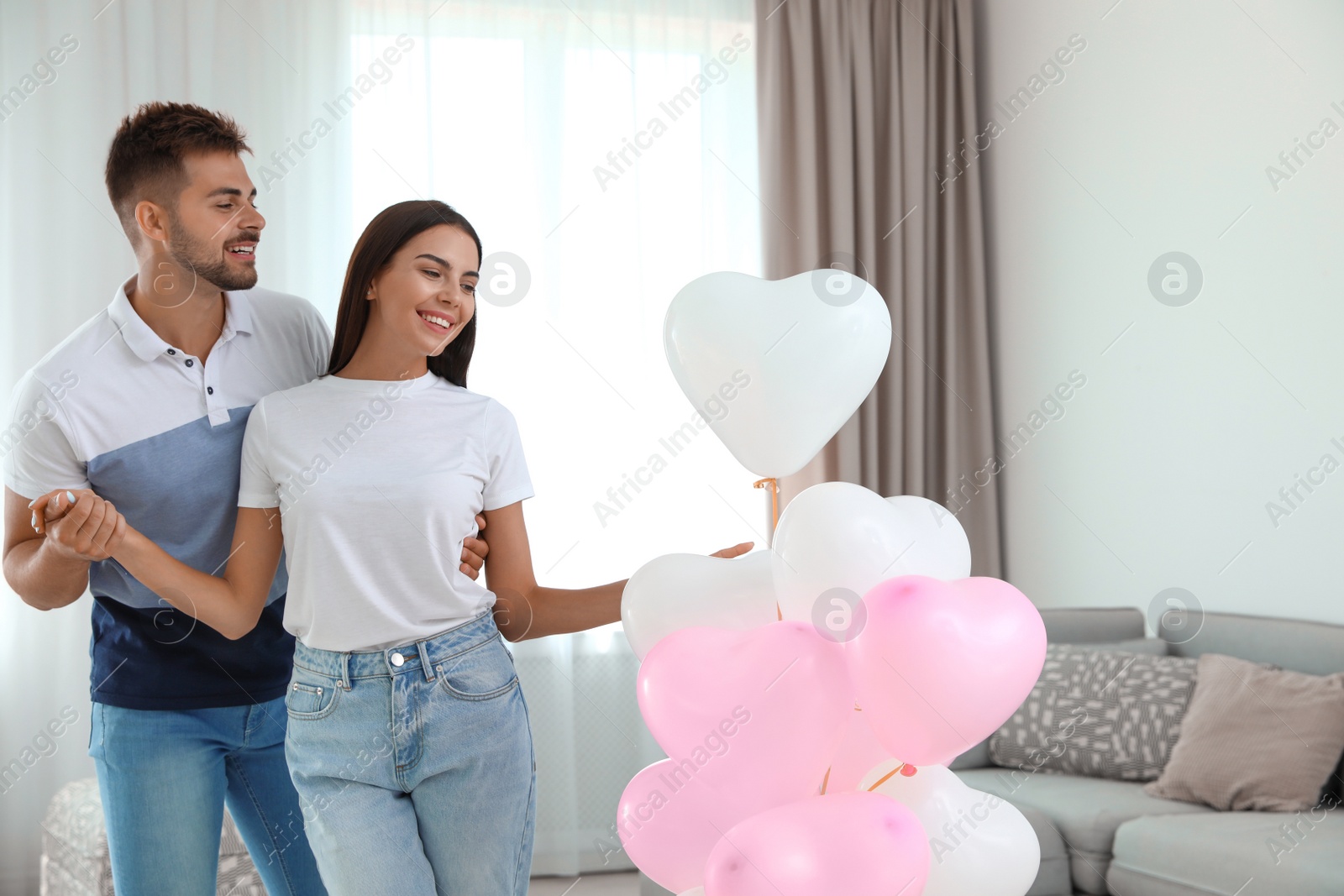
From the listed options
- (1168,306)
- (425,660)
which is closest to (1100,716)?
(1168,306)

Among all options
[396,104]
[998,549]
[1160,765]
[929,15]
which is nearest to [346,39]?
[396,104]

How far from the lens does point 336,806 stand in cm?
128

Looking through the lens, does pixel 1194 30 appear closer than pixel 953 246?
Yes

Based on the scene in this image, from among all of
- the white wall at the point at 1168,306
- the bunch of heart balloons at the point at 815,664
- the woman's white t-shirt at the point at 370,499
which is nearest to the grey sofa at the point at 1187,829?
the white wall at the point at 1168,306

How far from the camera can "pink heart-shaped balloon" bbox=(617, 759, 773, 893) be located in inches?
45.4

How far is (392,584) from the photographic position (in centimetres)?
133

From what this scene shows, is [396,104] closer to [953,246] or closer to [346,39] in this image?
[346,39]

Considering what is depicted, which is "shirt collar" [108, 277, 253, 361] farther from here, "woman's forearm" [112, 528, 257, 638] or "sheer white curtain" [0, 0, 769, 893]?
"sheer white curtain" [0, 0, 769, 893]

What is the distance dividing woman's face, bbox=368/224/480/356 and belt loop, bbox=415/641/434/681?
1.32ft

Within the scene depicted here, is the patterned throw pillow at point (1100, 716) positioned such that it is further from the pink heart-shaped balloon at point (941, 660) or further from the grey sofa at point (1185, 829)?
the pink heart-shaped balloon at point (941, 660)

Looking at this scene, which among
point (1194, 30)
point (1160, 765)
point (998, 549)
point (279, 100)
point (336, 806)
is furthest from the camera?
point (998, 549)

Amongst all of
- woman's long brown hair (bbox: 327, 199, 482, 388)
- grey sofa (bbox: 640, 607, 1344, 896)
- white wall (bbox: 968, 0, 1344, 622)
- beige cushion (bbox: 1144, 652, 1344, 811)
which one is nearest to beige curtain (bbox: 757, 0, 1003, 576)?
white wall (bbox: 968, 0, 1344, 622)

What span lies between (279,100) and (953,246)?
236cm

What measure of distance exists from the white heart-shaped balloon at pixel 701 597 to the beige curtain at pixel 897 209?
2.36 meters
